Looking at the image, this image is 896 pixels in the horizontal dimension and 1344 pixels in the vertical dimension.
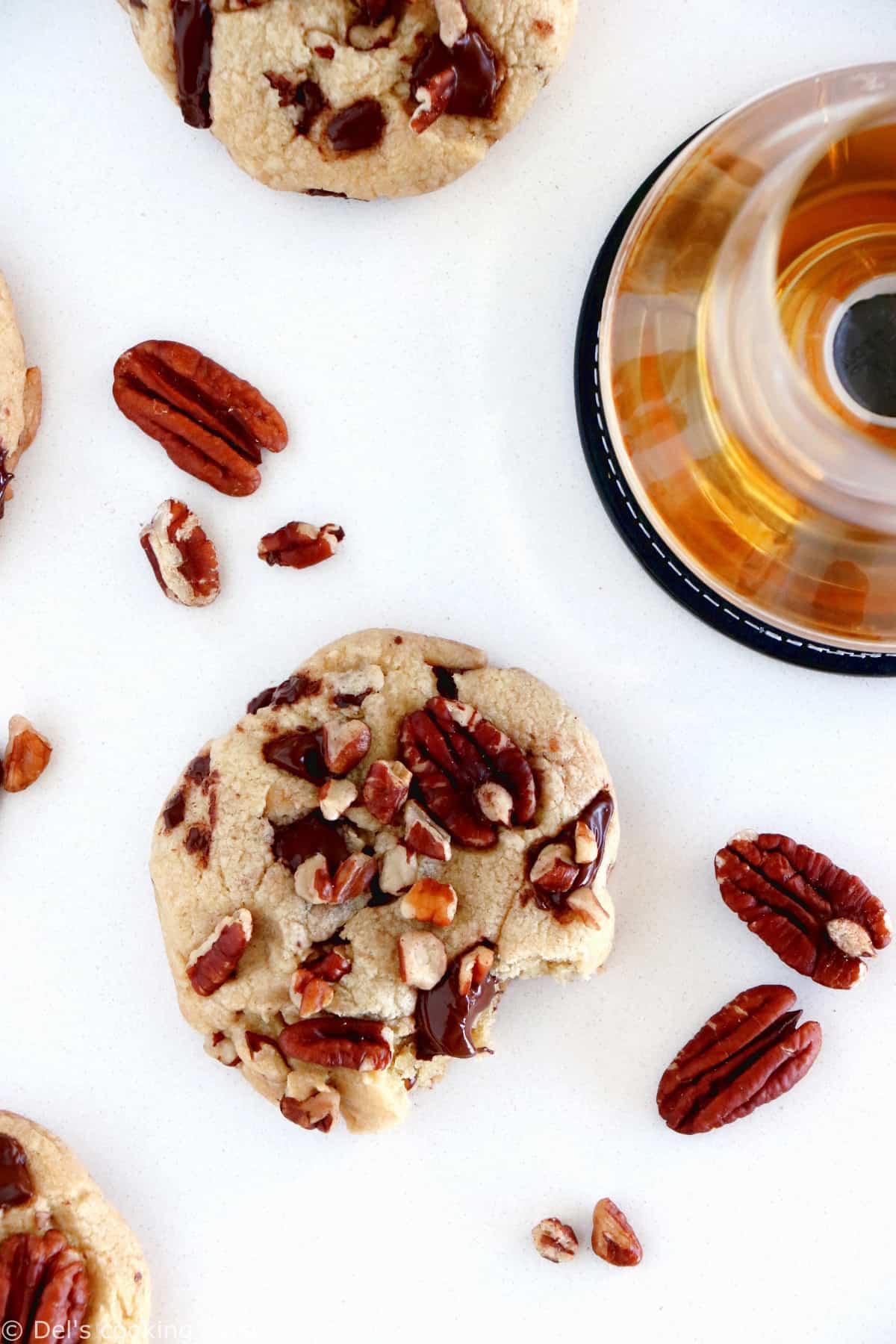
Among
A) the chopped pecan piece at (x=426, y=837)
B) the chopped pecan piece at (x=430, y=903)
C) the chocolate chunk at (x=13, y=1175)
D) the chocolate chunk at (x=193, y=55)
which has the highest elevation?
the chocolate chunk at (x=193, y=55)

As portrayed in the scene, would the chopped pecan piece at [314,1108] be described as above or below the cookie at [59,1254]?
above

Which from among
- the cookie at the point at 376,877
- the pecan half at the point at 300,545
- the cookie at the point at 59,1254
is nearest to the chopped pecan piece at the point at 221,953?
the cookie at the point at 376,877

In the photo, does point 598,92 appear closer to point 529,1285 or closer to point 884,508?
point 884,508

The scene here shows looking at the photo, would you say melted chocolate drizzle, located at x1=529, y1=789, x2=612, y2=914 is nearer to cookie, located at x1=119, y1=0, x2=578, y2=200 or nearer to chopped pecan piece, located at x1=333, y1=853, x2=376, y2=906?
chopped pecan piece, located at x1=333, y1=853, x2=376, y2=906

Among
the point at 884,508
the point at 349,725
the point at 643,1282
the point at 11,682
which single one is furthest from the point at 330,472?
the point at 643,1282

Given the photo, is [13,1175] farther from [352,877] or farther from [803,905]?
[803,905]

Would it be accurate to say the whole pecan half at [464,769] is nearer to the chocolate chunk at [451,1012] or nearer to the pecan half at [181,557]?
the chocolate chunk at [451,1012]

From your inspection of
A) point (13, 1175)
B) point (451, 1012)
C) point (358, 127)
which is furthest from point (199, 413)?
point (13, 1175)
